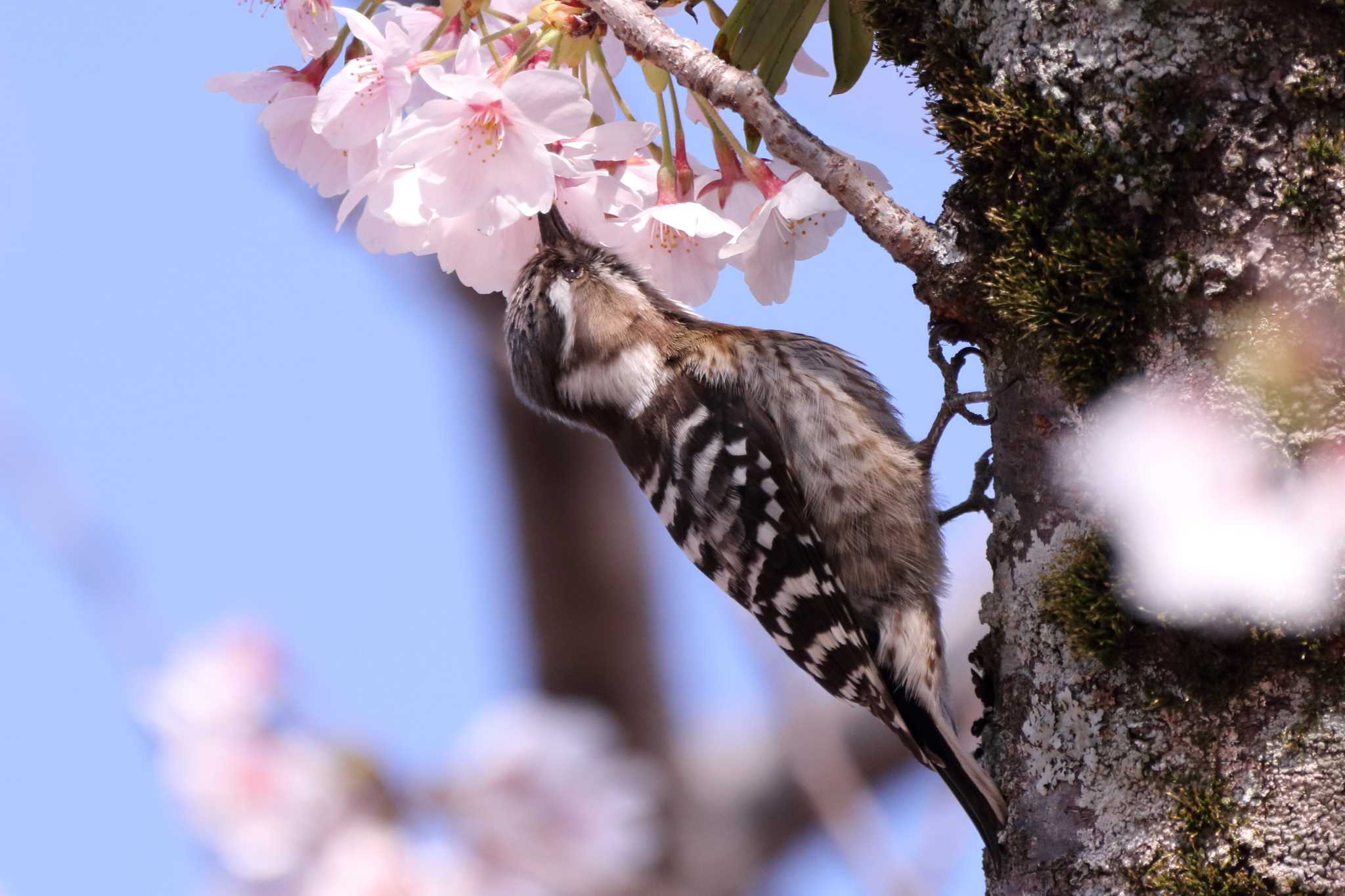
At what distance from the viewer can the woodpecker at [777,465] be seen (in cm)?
248

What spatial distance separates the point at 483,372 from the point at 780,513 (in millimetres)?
2662

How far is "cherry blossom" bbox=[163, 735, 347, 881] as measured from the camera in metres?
A: 2.63

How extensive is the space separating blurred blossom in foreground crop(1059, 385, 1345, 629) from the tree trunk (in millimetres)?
32

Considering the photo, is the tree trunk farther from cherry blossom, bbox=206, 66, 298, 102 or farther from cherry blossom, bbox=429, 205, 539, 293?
cherry blossom, bbox=206, 66, 298, 102

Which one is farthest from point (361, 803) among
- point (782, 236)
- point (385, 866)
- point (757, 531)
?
point (782, 236)

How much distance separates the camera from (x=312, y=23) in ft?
6.12

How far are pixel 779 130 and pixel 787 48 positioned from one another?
216 mm

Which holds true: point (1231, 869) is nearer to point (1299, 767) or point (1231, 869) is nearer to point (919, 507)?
point (1299, 767)

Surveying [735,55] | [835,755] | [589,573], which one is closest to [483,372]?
[589,573]

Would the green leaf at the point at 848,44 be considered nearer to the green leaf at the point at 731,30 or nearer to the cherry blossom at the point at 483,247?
the green leaf at the point at 731,30

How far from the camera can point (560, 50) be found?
1.82 metres

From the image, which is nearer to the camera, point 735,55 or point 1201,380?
point 1201,380

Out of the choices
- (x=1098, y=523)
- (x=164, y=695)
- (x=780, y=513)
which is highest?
(x=780, y=513)

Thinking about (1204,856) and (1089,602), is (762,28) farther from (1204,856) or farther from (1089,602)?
(1204,856)
